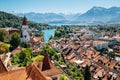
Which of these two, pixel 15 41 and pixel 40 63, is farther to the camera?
pixel 15 41

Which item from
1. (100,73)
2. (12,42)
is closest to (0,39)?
(12,42)

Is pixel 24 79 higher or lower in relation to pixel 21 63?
higher

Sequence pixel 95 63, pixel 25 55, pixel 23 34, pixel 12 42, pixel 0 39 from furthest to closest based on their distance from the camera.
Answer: pixel 95 63 → pixel 23 34 → pixel 0 39 → pixel 12 42 → pixel 25 55

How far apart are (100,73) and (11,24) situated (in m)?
118

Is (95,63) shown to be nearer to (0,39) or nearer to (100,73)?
(100,73)

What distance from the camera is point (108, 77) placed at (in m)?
55.7

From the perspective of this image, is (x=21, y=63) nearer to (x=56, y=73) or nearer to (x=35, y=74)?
(x=56, y=73)

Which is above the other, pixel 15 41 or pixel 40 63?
pixel 40 63

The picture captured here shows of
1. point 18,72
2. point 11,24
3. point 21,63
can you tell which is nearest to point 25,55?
point 21,63

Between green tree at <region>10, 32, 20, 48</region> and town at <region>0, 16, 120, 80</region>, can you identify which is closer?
town at <region>0, 16, 120, 80</region>

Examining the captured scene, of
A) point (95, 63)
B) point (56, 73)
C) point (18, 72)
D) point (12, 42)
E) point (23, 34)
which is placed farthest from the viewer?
point (95, 63)

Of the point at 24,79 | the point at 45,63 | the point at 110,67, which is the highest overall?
the point at 24,79

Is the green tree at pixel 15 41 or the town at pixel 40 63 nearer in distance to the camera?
the town at pixel 40 63

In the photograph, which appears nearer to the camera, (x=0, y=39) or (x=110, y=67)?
(x=0, y=39)
